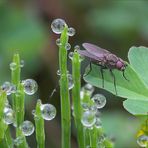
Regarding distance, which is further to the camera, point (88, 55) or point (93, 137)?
point (88, 55)

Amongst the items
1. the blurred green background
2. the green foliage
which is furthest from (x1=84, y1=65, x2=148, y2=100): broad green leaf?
the blurred green background

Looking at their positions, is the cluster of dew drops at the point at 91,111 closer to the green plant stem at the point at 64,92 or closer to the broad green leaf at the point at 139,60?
the green plant stem at the point at 64,92

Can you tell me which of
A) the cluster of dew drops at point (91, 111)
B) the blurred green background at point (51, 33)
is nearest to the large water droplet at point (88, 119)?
the cluster of dew drops at point (91, 111)

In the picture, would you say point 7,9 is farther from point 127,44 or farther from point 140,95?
point 140,95

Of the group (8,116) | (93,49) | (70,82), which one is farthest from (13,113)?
(93,49)

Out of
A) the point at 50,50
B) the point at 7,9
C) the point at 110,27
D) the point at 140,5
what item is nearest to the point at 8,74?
the point at 50,50

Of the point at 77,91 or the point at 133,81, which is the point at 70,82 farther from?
the point at 133,81
